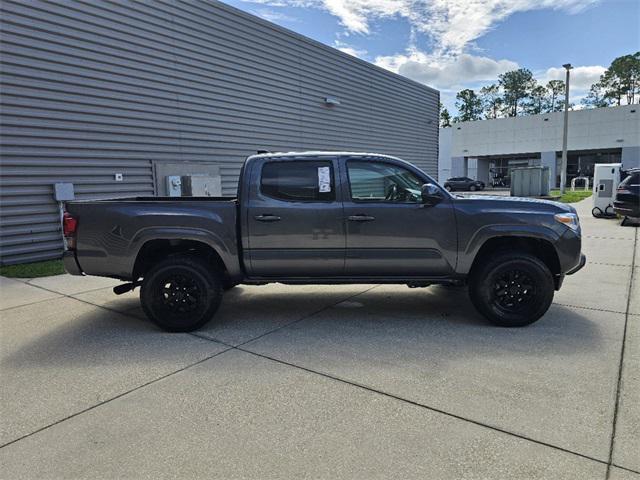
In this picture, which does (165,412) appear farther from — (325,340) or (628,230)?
(628,230)

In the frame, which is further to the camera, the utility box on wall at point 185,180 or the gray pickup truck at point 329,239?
the utility box on wall at point 185,180

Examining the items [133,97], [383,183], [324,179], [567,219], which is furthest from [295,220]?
[133,97]

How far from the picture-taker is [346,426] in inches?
112

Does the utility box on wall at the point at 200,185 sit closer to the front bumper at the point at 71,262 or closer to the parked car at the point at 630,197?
the front bumper at the point at 71,262

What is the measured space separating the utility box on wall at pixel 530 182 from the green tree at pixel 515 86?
2702 inches

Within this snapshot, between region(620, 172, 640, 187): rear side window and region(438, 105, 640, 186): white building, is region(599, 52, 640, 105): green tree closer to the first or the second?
region(438, 105, 640, 186): white building

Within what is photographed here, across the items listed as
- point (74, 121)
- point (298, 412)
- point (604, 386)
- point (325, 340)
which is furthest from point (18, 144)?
point (604, 386)

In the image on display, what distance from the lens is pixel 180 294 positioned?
462 cm

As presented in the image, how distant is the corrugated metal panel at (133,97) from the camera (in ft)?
26.1

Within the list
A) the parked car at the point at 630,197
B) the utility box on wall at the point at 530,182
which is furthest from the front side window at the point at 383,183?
the utility box on wall at the point at 530,182

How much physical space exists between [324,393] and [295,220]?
1894 mm

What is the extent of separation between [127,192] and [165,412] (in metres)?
7.57

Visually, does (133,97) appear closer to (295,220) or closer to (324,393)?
(295,220)

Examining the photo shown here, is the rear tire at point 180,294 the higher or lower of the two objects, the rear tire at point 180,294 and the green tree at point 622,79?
the lower
